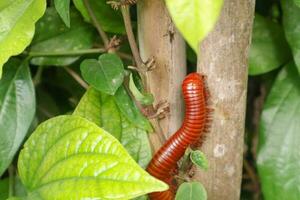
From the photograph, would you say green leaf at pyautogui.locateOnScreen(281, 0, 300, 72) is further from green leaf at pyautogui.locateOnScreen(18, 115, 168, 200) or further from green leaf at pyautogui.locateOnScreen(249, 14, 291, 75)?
green leaf at pyautogui.locateOnScreen(18, 115, 168, 200)

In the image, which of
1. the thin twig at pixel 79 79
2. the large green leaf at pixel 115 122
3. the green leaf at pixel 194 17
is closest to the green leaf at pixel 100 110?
the large green leaf at pixel 115 122

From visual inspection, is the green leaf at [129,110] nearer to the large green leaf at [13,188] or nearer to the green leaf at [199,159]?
the green leaf at [199,159]

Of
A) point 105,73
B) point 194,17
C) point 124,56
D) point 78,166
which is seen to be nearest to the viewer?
point 194,17

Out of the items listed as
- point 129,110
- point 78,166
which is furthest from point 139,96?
point 78,166

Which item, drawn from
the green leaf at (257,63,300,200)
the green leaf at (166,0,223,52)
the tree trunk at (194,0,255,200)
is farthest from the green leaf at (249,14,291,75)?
the green leaf at (166,0,223,52)

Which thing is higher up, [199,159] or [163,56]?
[163,56]

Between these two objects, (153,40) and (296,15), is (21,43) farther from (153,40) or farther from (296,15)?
(296,15)

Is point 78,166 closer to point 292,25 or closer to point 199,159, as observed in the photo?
point 199,159
